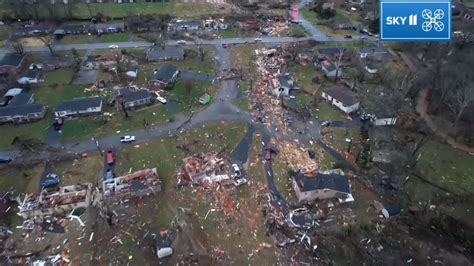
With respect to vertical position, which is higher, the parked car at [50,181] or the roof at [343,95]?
the roof at [343,95]

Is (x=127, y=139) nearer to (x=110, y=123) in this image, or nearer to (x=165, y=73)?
(x=110, y=123)

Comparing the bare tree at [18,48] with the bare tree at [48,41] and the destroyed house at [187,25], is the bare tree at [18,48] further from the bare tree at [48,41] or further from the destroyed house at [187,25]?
the destroyed house at [187,25]

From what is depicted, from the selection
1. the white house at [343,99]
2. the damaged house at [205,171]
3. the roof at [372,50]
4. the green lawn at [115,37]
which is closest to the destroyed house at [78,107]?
the damaged house at [205,171]

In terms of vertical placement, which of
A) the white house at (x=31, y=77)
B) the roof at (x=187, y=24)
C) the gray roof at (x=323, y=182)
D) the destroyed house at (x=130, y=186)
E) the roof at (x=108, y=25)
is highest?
the roof at (x=108, y=25)

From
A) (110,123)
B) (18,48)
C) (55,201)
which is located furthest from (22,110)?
(18,48)

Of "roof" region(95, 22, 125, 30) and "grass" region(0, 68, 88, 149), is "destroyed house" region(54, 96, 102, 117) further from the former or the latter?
"roof" region(95, 22, 125, 30)

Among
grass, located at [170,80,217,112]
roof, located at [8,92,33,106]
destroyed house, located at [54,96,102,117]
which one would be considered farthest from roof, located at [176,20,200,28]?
roof, located at [8,92,33,106]
